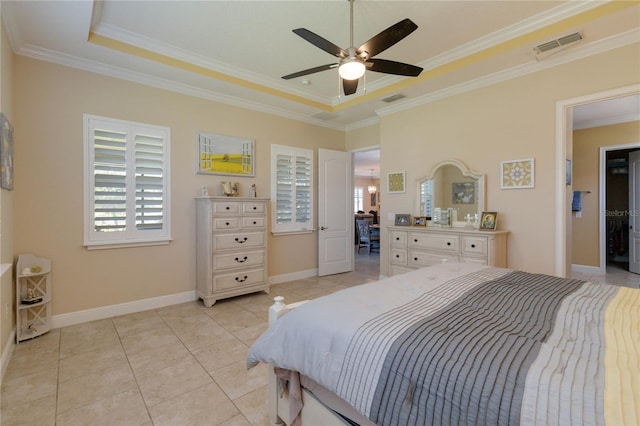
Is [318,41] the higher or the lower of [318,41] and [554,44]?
the lower

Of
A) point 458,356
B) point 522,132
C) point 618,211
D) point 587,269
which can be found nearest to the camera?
point 458,356

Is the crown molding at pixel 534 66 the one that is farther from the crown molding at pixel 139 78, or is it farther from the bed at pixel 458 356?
the bed at pixel 458 356

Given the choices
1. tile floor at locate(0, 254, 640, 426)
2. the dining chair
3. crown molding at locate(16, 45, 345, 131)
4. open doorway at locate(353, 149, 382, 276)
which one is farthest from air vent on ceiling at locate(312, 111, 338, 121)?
the dining chair

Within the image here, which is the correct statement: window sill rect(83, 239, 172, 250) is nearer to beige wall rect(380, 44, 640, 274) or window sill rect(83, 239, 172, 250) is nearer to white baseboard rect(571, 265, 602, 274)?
beige wall rect(380, 44, 640, 274)

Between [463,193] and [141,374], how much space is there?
12.8 ft

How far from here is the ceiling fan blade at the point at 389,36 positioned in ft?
6.74

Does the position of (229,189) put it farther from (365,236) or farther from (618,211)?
(618,211)

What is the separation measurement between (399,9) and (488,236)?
243 centimetres

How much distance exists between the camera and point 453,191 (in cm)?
393

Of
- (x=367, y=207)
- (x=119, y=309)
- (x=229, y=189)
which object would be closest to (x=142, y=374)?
(x=119, y=309)

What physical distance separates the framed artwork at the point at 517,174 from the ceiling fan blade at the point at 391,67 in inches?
68.7

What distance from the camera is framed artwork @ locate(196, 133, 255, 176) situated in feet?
13.1

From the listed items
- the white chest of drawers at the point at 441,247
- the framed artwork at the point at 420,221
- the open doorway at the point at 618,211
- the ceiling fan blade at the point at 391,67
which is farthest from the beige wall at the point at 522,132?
the open doorway at the point at 618,211

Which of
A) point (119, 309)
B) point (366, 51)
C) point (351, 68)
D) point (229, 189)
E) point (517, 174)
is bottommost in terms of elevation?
point (119, 309)
